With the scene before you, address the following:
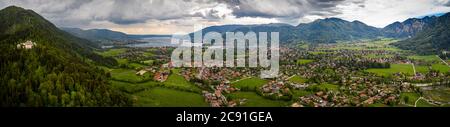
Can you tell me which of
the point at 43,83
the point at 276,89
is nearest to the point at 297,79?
the point at 276,89

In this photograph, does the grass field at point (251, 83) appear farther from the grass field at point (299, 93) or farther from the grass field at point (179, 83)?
the grass field at point (179, 83)

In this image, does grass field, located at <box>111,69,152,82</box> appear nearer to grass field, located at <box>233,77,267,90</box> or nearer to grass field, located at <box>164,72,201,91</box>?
grass field, located at <box>164,72,201,91</box>

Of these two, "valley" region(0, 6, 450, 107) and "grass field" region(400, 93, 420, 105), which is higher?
"valley" region(0, 6, 450, 107)

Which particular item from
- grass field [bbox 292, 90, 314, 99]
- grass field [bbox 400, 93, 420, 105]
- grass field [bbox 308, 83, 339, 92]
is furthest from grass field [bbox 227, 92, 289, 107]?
grass field [bbox 400, 93, 420, 105]

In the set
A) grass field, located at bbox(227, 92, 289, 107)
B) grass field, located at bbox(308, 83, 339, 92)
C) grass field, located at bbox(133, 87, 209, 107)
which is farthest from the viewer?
grass field, located at bbox(308, 83, 339, 92)

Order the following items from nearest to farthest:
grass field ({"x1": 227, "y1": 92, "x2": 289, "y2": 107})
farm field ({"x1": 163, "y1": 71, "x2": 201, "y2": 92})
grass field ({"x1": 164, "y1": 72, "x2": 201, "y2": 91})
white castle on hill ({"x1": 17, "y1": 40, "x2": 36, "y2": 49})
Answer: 1. grass field ({"x1": 227, "y1": 92, "x2": 289, "y2": 107})
2. white castle on hill ({"x1": 17, "y1": 40, "x2": 36, "y2": 49})
3. farm field ({"x1": 163, "y1": 71, "x2": 201, "y2": 92})
4. grass field ({"x1": 164, "y1": 72, "x2": 201, "y2": 91})
